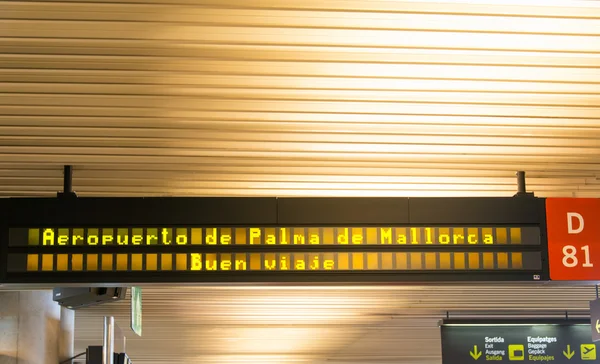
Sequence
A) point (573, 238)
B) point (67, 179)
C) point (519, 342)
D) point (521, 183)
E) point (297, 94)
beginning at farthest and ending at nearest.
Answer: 1. point (519, 342)
2. point (521, 183)
3. point (67, 179)
4. point (573, 238)
5. point (297, 94)

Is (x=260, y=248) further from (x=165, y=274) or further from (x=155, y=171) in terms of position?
(x=155, y=171)

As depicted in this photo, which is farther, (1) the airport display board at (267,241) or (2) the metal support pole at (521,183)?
(2) the metal support pole at (521,183)

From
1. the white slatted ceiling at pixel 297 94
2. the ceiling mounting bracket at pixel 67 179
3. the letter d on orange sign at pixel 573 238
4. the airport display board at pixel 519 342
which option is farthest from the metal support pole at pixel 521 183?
the airport display board at pixel 519 342

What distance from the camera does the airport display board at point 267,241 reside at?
25.3ft

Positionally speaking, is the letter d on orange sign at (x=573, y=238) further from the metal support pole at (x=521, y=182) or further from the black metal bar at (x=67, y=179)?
the black metal bar at (x=67, y=179)

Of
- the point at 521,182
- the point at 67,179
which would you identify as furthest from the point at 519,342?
the point at 67,179

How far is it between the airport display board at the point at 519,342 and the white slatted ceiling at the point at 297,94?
5.66 meters

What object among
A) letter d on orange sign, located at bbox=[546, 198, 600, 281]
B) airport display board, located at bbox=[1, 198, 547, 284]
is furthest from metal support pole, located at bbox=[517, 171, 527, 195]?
airport display board, located at bbox=[1, 198, 547, 284]

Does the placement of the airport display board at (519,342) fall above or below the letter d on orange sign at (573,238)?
below

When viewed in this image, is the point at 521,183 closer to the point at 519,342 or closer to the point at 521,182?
the point at 521,182

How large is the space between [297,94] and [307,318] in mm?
8962

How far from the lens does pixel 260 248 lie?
25.5ft

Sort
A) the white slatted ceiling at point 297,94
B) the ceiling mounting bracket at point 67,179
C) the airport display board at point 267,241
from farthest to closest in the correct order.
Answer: the ceiling mounting bracket at point 67,179 → the airport display board at point 267,241 → the white slatted ceiling at point 297,94

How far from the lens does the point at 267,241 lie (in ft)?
25.6
